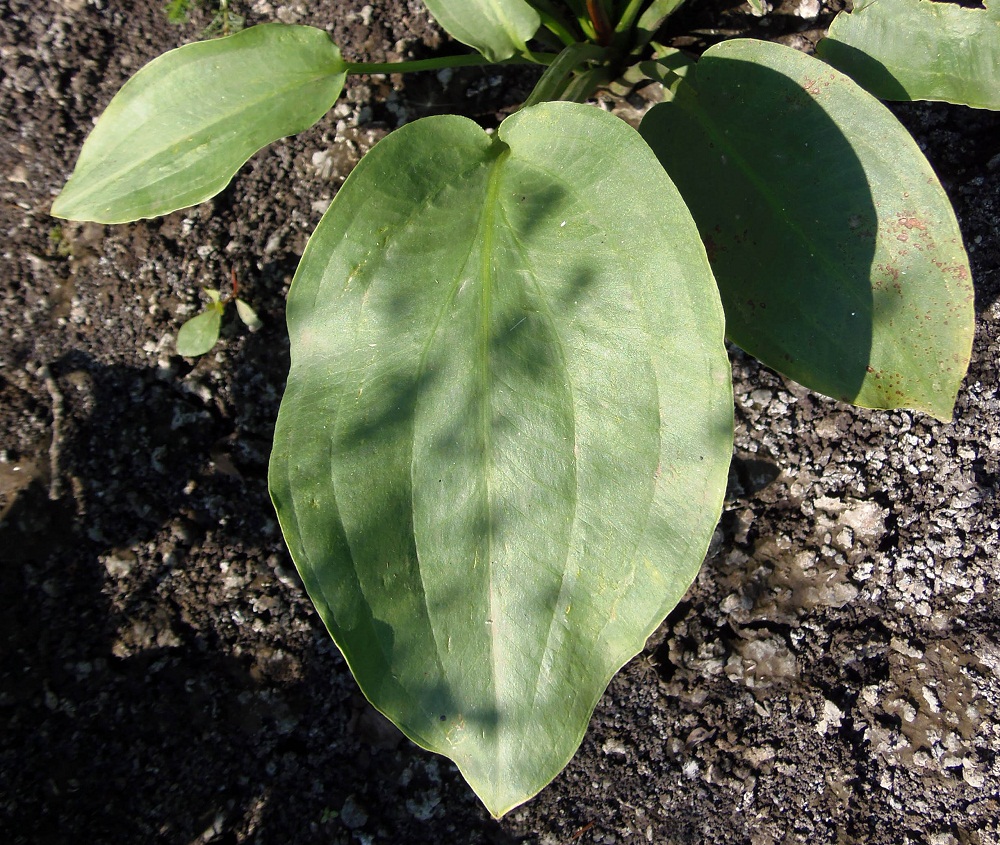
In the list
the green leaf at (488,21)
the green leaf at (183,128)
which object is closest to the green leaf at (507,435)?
the green leaf at (488,21)

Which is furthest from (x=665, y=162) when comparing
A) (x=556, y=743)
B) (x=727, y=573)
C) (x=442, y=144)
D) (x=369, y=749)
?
(x=369, y=749)

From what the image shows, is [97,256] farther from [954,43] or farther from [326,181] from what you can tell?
[954,43]

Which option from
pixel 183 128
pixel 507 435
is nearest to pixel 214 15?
pixel 183 128

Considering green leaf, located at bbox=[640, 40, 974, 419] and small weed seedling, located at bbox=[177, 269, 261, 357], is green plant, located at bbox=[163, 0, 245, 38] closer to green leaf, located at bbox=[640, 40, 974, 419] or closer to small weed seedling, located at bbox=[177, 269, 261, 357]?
small weed seedling, located at bbox=[177, 269, 261, 357]

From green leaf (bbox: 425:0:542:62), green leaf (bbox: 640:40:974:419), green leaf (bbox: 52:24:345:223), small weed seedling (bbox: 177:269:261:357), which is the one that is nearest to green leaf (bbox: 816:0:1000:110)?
green leaf (bbox: 640:40:974:419)

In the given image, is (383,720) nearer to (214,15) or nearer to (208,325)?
(208,325)

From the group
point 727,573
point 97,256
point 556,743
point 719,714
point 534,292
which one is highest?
point 534,292
